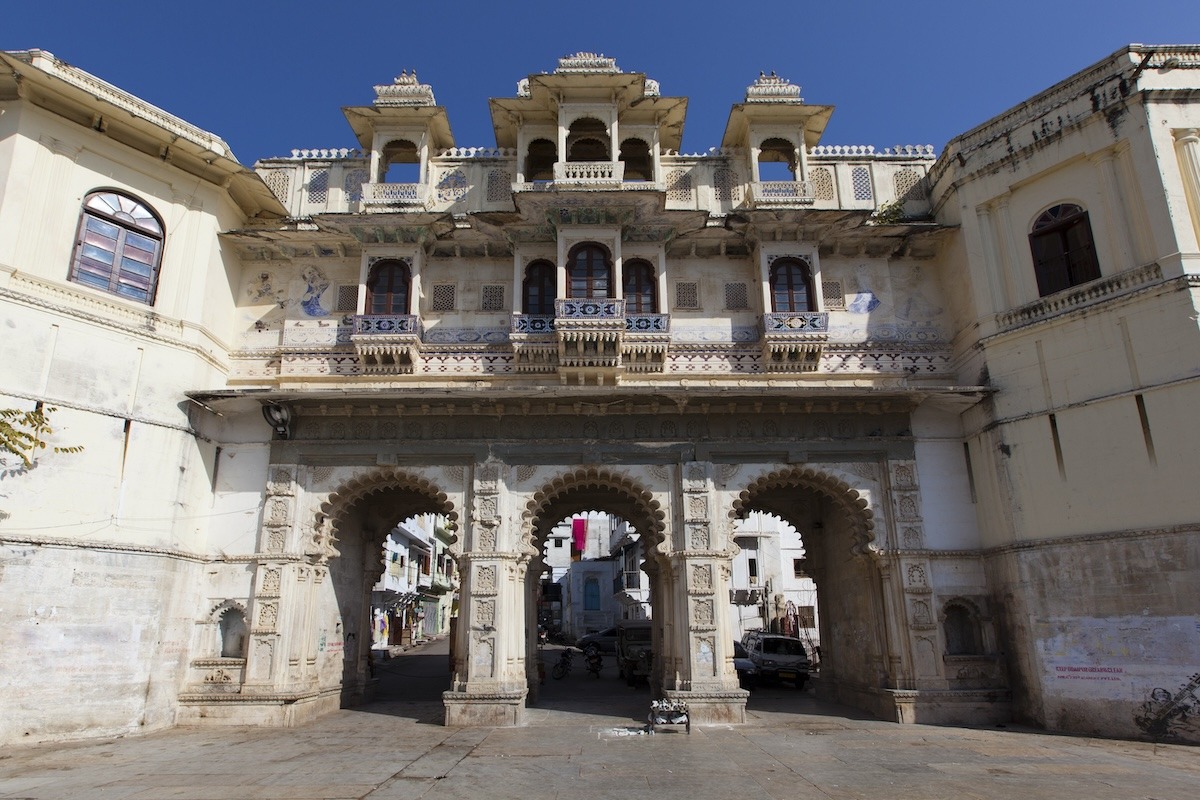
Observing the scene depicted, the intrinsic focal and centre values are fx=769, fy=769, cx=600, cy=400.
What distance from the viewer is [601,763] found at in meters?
10.2

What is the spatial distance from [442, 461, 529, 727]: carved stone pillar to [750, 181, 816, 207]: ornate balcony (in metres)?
7.84

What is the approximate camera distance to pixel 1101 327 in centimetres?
1315

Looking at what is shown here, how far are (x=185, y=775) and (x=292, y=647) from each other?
490 centimetres

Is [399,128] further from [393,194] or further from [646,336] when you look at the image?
[646,336]

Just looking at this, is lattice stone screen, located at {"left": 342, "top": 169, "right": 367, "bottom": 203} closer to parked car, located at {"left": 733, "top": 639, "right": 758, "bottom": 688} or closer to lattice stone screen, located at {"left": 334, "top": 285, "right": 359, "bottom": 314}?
lattice stone screen, located at {"left": 334, "top": 285, "right": 359, "bottom": 314}

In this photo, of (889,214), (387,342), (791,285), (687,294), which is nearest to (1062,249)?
(889,214)

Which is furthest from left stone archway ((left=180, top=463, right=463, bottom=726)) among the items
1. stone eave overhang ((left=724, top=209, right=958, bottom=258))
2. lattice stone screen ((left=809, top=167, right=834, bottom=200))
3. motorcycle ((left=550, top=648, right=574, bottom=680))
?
lattice stone screen ((left=809, top=167, right=834, bottom=200))

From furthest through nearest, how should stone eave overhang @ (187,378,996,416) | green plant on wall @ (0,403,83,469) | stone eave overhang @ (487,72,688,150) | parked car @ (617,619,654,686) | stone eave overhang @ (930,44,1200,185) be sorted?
1. parked car @ (617,619,654,686)
2. stone eave overhang @ (487,72,688,150)
3. stone eave overhang @ (187,378,996,416)
4. stone eave overhang @ (930,44,1200,185)
5. green plant on wall @ (0,403,83,469)

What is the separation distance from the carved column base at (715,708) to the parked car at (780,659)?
7663 mm

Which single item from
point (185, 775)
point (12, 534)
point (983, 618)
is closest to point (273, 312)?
point (12, 534)

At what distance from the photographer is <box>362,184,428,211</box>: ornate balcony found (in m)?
16.3

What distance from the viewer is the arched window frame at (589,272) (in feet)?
51.3

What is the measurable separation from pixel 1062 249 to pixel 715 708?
34.6ft

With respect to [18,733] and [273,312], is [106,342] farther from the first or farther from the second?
[18,733]
